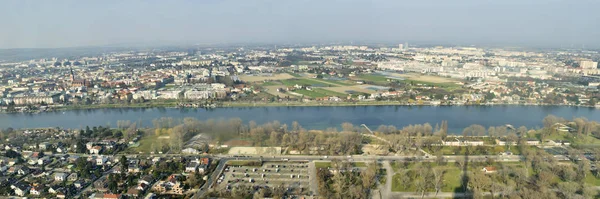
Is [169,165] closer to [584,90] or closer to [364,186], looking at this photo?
[364,186]

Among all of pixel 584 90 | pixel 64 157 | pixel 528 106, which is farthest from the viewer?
pixel 584 90

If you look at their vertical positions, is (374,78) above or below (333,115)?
above

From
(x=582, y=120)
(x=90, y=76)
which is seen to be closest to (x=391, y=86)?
(x=582, y=120)

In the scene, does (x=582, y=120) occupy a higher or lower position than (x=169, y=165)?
higher

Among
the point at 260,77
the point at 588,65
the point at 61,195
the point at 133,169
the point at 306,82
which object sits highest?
the point at 588,65

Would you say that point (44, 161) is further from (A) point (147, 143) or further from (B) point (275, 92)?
(B) point (275, 92)

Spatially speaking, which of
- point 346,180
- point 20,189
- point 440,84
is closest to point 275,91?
point 440,84

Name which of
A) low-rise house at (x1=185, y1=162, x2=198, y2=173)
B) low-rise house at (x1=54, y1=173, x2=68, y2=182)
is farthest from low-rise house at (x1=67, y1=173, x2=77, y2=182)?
low-rise house at (x1=185, y1=162, x2=198, y2=173)

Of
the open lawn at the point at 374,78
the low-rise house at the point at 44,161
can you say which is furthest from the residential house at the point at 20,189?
the open lawn at the point at 374,78
